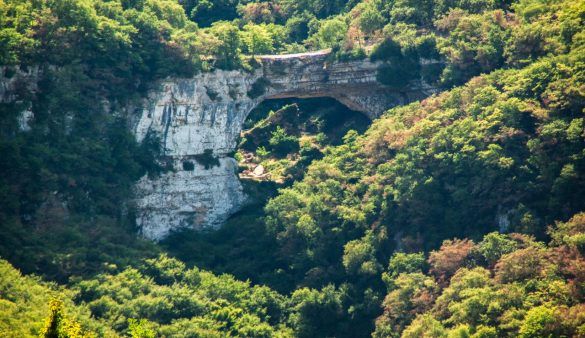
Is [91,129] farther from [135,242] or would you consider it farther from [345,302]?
[345,302]

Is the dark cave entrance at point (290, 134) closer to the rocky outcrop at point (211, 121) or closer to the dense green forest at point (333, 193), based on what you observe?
the dense green forest at point (333, 193)

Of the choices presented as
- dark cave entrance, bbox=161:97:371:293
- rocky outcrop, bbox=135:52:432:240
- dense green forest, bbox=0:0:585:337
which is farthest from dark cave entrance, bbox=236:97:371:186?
rocky outcrop, bbox=135:52:432:240

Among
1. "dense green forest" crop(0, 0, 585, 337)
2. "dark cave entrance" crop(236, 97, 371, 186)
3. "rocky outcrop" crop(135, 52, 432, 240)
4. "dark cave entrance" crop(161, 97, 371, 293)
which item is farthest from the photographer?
"dark cave entrance" crop(236, 97, 371, 186)

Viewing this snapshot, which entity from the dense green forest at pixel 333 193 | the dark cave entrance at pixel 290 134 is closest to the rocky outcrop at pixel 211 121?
the dense green forest at pixel 333 193

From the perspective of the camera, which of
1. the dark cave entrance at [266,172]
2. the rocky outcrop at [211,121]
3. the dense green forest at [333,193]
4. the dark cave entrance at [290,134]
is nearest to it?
the dense green forest at [333,193]

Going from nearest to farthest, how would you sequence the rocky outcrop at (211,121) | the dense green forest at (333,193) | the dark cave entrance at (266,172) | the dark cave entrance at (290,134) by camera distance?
the dense green forest at (333,193) → the dark cave entrance at (266,172) → the rocky outcrop at (211,121) → the dark cave entrance at (290,134)

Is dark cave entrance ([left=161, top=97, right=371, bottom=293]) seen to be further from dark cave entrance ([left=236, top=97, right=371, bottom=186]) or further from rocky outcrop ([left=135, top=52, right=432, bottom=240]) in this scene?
rocky outcrop ([left=135, top=52, right=432, bottom=240])

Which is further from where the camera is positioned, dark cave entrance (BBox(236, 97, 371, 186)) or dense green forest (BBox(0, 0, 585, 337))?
dark cave entrance (BBox(236, 97, 371, 186))
